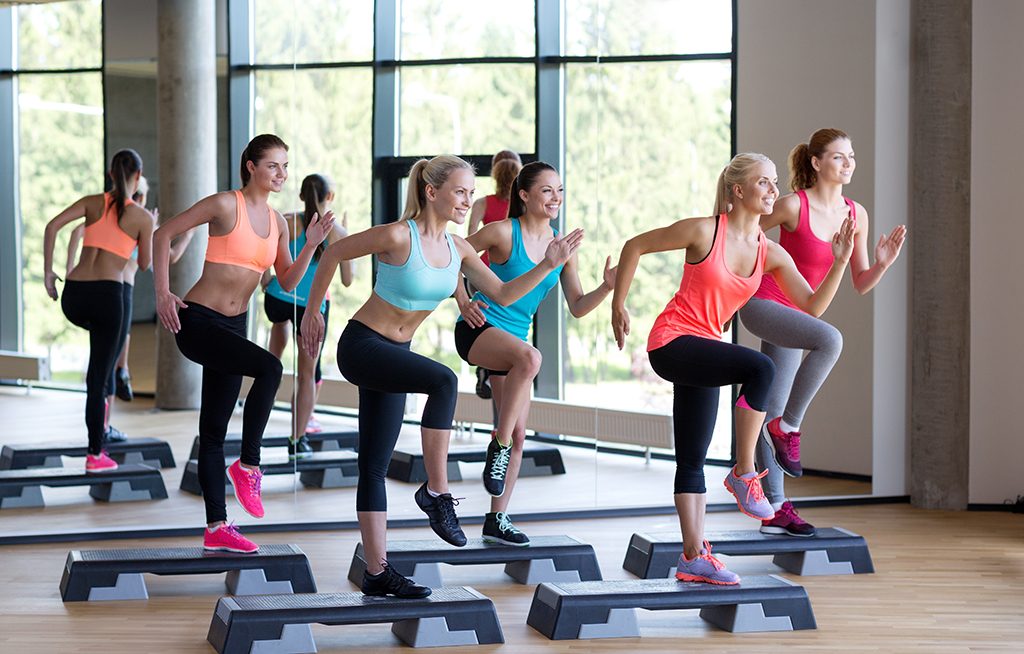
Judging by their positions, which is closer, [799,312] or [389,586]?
[389,586]

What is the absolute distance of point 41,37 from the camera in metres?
5.81

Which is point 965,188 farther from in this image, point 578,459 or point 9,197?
point 9,197

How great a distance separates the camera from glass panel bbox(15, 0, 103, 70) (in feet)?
19.0

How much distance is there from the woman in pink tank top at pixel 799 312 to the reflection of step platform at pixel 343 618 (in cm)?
154

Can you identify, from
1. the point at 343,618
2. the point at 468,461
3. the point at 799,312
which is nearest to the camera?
the point at 343,618

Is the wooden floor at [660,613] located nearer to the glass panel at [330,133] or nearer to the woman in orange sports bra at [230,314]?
the woman in orange sports bra at [230,314]

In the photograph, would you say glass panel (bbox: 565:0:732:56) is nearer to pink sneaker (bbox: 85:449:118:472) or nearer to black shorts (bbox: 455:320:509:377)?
black shorts (bbox: 455:320:509:377)

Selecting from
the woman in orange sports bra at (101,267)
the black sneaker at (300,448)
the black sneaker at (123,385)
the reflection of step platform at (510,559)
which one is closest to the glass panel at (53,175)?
the woman in orange sports bra at (101,267)

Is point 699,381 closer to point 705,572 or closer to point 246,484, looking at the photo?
point 705,572

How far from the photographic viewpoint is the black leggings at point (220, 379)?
457 centimetres

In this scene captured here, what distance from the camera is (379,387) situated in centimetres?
389

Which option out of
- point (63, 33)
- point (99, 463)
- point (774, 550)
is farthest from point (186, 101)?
point (774, 550)

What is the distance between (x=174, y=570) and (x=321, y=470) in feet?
5.62

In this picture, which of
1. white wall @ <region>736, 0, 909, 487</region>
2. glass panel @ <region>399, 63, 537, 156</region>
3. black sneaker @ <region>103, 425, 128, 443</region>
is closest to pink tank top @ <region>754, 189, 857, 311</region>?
white wall @ <region>736, 0, 909, 487</region>
